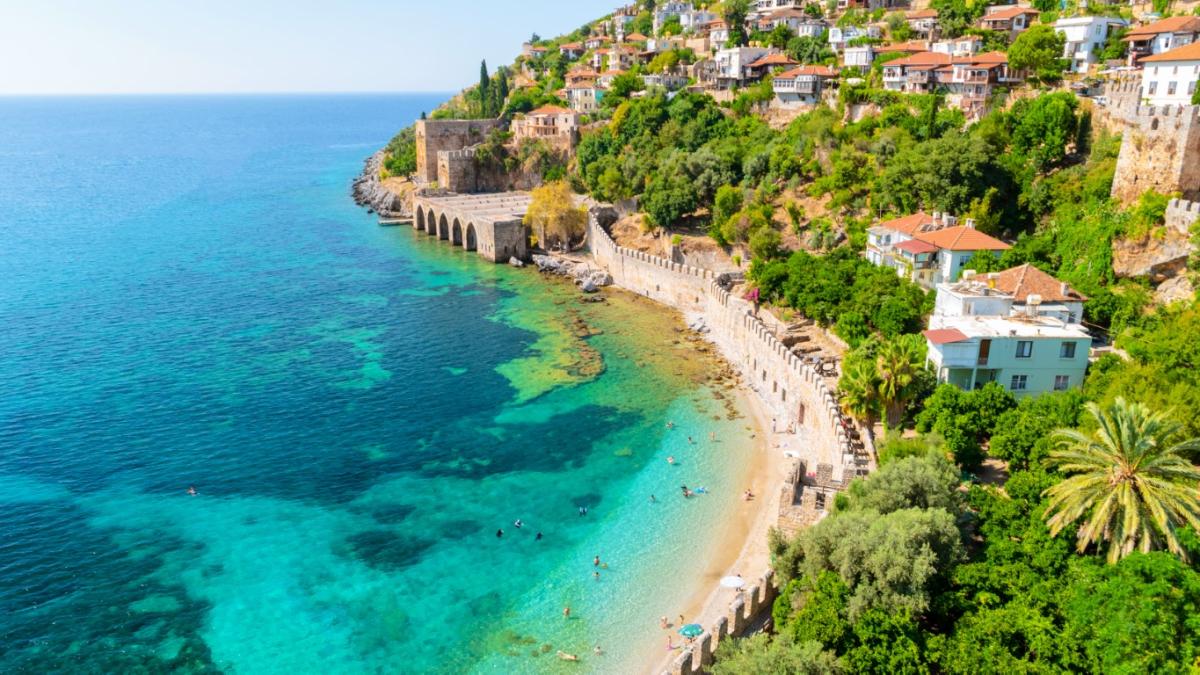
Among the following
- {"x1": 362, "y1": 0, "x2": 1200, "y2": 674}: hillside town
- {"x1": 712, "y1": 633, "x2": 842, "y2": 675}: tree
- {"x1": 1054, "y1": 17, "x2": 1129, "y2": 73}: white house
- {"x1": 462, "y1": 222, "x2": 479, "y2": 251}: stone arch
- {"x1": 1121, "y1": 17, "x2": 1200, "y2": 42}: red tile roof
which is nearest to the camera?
{"x1": 712, "y1": 633, "x2": 842, "y2": 675}: tree

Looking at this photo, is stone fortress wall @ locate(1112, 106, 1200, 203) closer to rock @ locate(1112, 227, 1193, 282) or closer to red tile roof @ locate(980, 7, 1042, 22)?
rock @ locate(1112, 227, 1193, 282)

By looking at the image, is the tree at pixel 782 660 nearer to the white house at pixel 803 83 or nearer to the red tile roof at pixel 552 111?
the white house at pixel 803 83

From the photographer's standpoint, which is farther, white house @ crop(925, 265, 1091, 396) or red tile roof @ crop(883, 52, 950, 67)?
red tile roof @ crop(883, 52, 950, 67)

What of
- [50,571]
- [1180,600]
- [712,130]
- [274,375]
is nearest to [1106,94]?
[712,130]

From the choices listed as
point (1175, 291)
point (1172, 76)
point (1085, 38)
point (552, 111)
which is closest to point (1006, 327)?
point (1175, 291)

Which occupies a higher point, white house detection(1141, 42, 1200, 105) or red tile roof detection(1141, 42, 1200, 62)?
red tile roof detection(1141, 42, 1200, 62)

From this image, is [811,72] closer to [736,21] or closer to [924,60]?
[924,60]

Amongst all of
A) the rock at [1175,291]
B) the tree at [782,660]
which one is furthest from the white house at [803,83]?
the tree at [782,660]

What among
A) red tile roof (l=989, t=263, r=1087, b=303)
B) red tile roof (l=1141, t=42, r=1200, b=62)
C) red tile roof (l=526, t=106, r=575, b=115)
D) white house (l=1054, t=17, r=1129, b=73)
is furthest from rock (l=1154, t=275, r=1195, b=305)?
red tile roof (l=526, t=106, r=575, b=115)
